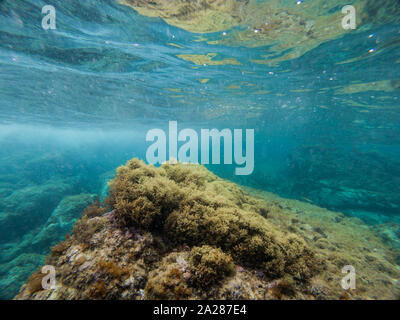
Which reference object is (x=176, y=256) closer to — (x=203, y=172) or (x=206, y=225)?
(x=206, y=225)

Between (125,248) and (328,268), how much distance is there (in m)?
4.52

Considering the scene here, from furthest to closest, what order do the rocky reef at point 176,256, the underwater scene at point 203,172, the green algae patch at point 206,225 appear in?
the green algae patch at point 206,225 < the underwater scene at point 203,172 < the rocky reef at point 176,256

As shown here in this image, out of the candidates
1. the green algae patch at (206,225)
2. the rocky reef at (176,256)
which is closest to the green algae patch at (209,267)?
the rocky reef at (176,256)

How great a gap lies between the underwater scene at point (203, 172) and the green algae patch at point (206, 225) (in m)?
0.03

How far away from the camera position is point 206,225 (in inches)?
146

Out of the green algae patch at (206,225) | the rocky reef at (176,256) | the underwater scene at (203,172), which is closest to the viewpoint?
the rocky reef at (176,256)

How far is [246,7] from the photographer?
28.0 ft

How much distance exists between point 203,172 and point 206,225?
3.17m

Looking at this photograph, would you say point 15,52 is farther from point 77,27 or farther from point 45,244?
point 45,244

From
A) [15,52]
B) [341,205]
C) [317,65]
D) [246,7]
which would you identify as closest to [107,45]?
[15,52]

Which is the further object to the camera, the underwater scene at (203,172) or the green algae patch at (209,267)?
the underwater scene at (203,172)

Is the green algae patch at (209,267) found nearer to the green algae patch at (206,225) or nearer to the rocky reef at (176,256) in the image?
the rocky reef at (176,256)

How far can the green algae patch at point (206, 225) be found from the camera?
342 cm

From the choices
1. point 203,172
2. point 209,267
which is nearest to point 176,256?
point 209,267
